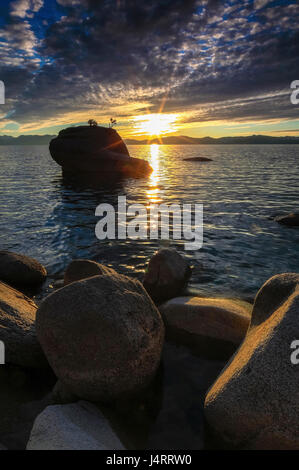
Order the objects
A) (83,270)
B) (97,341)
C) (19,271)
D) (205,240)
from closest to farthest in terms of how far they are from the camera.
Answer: (97,341) → (83,270) → (19,271) → (205,240)

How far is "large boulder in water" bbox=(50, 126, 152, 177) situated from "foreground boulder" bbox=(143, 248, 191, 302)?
3974cm

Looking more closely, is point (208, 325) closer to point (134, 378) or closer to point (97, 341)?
point (134, 378)

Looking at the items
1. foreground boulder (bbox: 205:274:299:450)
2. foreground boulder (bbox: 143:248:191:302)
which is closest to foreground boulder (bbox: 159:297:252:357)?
foreground boulder (bbox: 143:248:191:302)

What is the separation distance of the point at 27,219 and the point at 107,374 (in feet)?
48.8

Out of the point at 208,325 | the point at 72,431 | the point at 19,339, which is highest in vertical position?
the point at 19,339

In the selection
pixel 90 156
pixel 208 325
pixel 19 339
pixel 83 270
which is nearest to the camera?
pixel 19 339

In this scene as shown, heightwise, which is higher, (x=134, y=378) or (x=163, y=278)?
(x=163, y=278)

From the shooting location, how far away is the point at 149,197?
25766mm

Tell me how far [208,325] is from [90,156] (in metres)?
46.2

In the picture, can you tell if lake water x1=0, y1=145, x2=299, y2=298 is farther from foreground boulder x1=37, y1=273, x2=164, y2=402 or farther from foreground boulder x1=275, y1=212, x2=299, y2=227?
foreground boulder x1=37, y1=273, x2=164, y2=402

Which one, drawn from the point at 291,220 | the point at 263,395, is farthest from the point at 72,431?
the point at 291,220

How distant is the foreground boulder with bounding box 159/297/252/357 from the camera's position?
576cm

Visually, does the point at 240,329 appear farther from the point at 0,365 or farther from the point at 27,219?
the point at 27,219

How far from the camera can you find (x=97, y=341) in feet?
13.7
